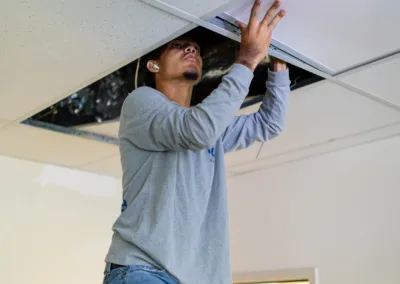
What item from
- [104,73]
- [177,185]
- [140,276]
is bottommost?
[140,276]

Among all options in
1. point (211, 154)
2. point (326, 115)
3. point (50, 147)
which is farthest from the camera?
point (50, 147)

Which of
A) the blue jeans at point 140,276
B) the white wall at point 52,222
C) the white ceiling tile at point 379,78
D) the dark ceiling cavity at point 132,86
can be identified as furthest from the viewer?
the white wall at point 52,222

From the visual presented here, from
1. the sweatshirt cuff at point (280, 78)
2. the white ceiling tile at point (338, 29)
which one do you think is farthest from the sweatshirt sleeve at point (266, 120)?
the white ceiling tile at point (338, 29)

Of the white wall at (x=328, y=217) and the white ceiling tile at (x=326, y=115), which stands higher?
the white ceiling tile at (x=326, y=115)

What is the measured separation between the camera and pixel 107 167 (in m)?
2.94

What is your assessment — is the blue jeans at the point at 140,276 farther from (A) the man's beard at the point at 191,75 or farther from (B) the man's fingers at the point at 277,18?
(B) the man's fingers at the point at 277,18

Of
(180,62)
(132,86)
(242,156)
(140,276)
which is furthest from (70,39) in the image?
(242,156)

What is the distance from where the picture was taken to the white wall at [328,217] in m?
2.24

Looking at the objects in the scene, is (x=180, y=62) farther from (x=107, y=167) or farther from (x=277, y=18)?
(x=107, y=167)

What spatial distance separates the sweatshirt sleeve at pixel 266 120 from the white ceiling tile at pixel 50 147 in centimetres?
106

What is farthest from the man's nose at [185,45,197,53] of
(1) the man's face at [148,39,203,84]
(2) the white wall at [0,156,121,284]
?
(2) the white wall at [0,156,121,284]

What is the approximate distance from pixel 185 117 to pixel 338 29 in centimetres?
60

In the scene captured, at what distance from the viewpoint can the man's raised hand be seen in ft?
4.30

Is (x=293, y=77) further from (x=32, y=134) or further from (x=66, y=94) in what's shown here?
(x=32, y=134)
